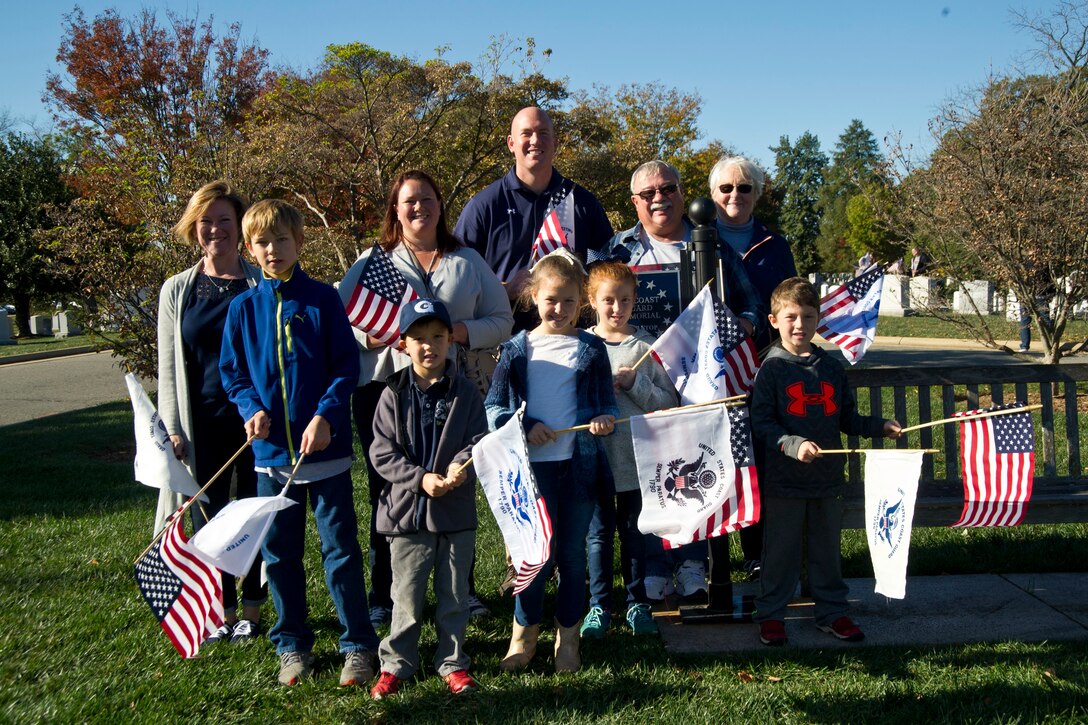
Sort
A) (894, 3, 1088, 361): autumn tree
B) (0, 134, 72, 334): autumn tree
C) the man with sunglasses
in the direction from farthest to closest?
(0, 134, 72, 334): autumn tree → (894, 3, 1088, 361): autumn tree → the man with sunglasses

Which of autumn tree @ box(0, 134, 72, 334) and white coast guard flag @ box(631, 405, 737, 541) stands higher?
autumn tree @ box(0, 134, 72, 334)

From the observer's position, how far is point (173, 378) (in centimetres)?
450

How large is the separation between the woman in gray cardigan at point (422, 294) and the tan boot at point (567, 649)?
39.5 inches

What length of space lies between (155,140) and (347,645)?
→ 1090 cm

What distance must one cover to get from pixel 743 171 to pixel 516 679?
9.87 ft

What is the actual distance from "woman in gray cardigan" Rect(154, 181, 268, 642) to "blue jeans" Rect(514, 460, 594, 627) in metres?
1.51

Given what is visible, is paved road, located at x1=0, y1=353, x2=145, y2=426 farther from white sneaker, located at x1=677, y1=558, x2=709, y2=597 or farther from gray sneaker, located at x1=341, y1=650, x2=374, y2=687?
white sneaker, located at x1=677, y1=558, x2=709, y2=597

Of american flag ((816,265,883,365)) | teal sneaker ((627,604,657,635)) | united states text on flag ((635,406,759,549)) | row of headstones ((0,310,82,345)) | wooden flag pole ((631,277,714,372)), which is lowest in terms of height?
teal sneaker ((627,604,657,635))

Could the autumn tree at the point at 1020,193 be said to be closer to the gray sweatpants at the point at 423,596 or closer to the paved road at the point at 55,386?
the gray sweatpants at the point at 423,596

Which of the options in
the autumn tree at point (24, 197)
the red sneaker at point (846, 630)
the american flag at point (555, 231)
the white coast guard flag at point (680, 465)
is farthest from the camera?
the autumn tree at point (24, 197)

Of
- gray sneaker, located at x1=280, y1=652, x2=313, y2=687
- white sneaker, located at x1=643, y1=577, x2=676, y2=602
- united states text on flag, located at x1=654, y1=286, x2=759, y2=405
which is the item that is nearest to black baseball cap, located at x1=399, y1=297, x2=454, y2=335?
united states text on flag, located at x1=654, y1=286, x2=759, y2=405

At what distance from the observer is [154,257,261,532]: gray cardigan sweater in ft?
14.6

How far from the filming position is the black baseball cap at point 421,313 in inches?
153

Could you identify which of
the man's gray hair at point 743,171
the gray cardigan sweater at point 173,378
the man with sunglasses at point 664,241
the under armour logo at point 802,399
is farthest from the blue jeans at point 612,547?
the gray cardigan sweater at point 173,378
